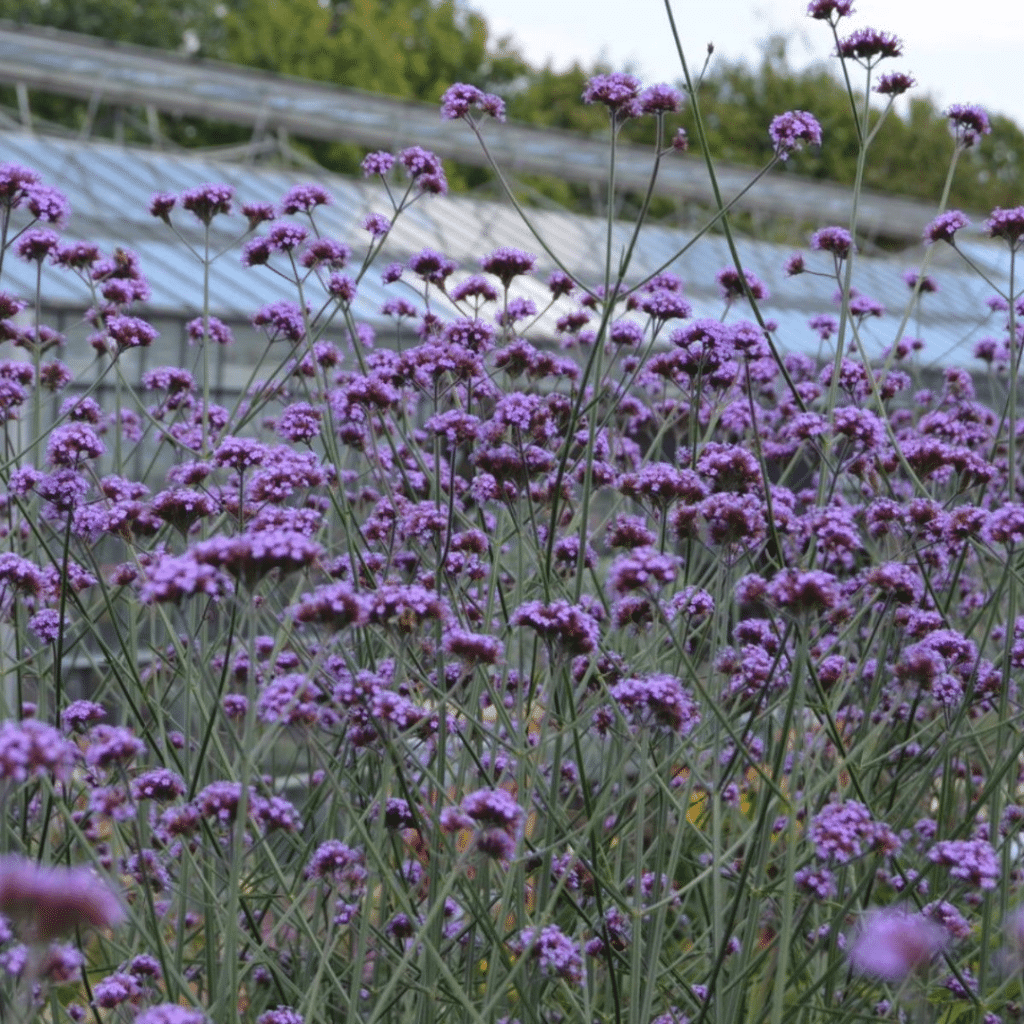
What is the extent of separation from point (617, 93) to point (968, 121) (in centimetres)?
101

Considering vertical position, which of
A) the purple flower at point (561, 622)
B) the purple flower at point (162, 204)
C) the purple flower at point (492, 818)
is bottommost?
the purple flower at point (492, 818)

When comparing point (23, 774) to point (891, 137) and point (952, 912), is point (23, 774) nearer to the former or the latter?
point (952, 912)

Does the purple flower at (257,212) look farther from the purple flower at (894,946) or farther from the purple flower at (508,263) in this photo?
the purple flower at (894,946)

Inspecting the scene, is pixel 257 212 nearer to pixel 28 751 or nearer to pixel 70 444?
pixel 70 444

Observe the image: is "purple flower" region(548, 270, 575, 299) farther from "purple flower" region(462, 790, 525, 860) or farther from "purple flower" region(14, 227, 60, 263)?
"purple flower" region(462, 790, 525, 860)

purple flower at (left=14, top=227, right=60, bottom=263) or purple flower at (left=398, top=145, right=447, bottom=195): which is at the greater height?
purple flower at (left=398, top=145, right=447, bottom=195)

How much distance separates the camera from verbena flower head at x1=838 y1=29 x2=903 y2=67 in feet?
11.0

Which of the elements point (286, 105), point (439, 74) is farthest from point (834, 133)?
point (286, 105)

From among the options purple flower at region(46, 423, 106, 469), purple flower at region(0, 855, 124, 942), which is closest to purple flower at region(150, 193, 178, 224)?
purple flower at region(46, 423, 106, 469)

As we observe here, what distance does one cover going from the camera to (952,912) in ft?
8.80

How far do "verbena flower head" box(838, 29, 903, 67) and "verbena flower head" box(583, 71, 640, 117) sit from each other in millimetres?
445

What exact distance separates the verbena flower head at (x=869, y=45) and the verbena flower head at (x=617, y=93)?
445mm

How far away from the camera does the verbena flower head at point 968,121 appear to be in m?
3.80

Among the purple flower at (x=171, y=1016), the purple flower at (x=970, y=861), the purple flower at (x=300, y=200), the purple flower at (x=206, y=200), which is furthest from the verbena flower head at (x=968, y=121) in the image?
the purple flower at (x=171, y=1016)
